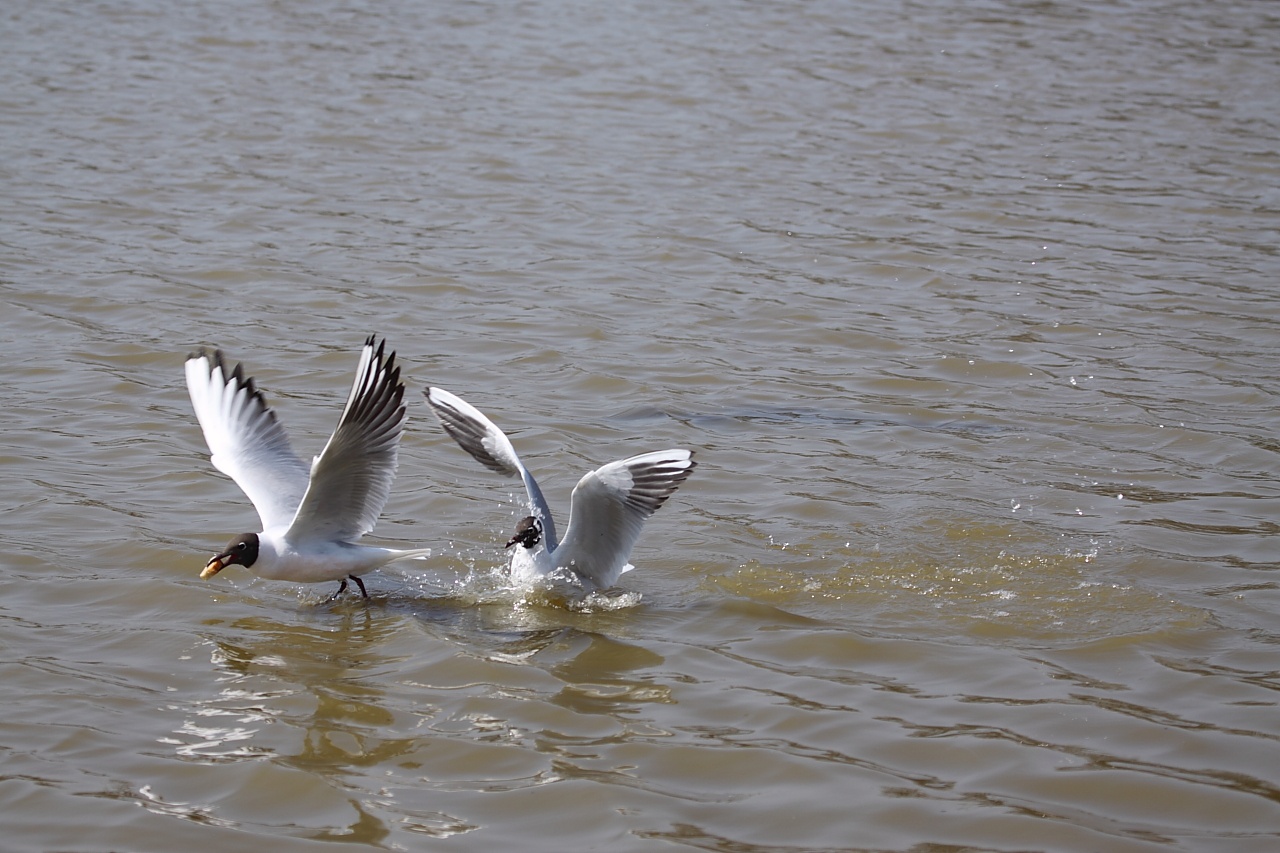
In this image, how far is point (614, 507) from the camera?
19.3ft

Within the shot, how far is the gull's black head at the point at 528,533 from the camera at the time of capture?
19.7 feet

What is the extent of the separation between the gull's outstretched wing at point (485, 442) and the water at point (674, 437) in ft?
1.37

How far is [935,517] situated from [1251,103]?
961 cm

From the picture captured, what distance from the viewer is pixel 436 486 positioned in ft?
23.7

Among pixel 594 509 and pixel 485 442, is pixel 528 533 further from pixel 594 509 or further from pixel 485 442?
pixel 485 442

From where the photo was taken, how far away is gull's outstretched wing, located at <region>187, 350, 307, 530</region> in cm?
630

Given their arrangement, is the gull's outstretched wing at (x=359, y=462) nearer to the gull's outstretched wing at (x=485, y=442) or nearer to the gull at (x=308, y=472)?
the gull at (x=308, y=472)

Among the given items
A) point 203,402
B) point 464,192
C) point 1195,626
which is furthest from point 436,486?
point 464,192

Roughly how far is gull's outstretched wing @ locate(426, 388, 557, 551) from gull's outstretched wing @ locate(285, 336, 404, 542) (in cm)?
51

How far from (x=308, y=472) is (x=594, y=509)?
140cm

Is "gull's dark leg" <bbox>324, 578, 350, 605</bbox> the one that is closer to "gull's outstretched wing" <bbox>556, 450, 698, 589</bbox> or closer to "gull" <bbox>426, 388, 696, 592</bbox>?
"gull" <bbox>426, 388, 696, 592</bbox>

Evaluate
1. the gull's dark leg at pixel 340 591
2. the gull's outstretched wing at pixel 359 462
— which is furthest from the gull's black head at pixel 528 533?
the gull's dark leg at pixel 340 591

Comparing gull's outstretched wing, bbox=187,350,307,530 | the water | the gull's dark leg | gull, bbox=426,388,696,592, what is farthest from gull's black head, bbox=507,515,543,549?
gull's outstretched wing, bbox=187,350,307,530

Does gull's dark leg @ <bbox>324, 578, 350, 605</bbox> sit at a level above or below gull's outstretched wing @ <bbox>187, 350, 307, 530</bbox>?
below
